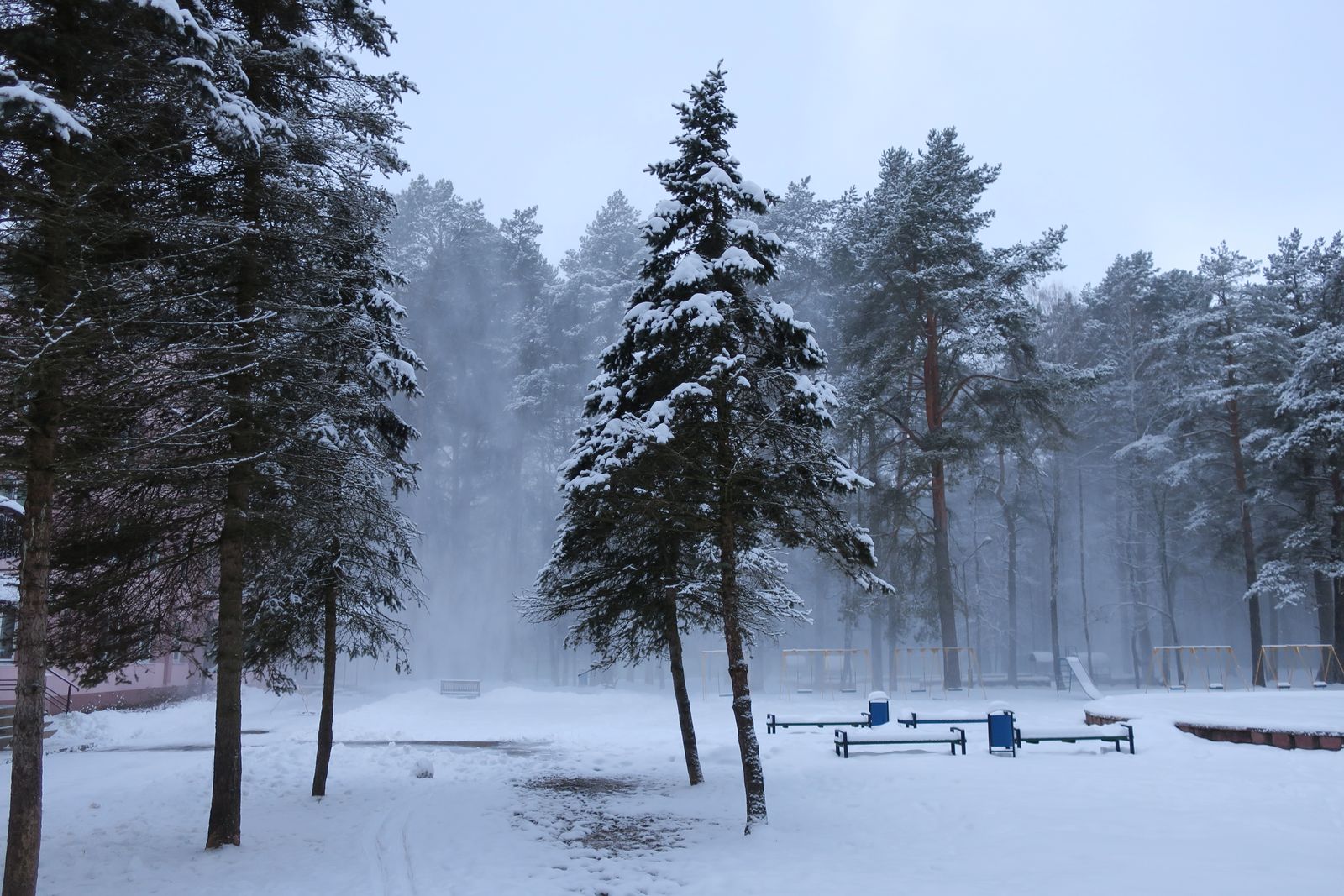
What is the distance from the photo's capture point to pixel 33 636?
24.3 feet

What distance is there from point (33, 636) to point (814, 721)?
669 inches

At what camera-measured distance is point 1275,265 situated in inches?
1265

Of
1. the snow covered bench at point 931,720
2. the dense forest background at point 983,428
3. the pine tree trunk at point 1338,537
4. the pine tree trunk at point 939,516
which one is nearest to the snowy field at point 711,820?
the snow covered bench at point 931,720

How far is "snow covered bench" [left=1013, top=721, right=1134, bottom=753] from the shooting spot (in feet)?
54.0

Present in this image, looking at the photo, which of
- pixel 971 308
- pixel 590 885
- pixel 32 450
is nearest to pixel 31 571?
pixel 32 450

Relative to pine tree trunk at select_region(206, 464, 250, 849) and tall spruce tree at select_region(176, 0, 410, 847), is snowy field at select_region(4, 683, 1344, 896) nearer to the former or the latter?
pine tree trunk at select_region(206, 464, 250, 849)

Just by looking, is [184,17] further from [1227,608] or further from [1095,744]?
[1227,608]

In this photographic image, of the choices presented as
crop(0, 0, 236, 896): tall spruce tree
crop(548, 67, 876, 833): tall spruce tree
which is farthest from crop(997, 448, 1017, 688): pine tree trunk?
crop(0, 0, 236, 896): tall spruce tree

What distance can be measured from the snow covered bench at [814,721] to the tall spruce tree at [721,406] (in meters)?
8.27

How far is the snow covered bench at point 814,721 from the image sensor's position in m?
20.0

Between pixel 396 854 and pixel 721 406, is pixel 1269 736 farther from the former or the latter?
pixel 396 854

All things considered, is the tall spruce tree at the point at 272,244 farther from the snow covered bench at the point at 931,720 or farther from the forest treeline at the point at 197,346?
the snow covered bench at the point at 931,720

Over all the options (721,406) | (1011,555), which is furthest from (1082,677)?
(721,406)

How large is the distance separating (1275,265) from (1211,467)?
380 inches
